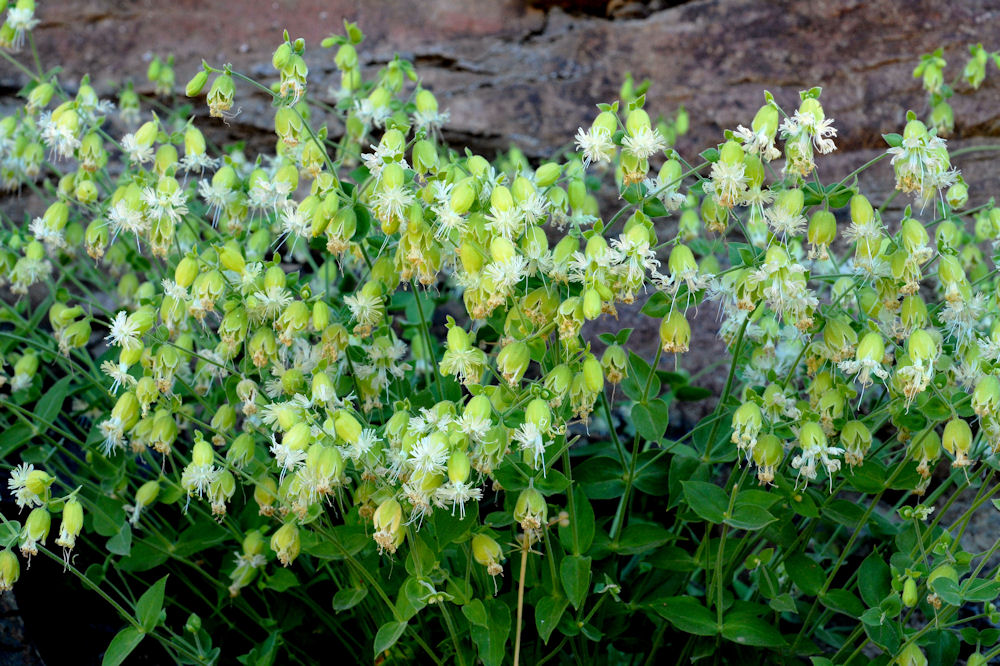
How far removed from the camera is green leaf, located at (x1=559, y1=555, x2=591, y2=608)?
1.74m

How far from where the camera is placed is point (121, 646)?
1.78 metres

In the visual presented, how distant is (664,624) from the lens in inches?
75.7

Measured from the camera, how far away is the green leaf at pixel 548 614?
1.73 metres

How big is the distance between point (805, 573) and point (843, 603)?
0.29 feet

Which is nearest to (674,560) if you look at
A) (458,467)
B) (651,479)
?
(651,479)

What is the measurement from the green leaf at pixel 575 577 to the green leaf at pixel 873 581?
53 centimetres

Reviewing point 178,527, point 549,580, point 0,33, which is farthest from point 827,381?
point 0,33

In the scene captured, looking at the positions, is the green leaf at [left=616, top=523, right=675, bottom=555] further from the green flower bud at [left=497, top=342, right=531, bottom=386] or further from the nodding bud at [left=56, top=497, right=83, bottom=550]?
the nodding bud at [left=56, top=497, right=83, bottom=550]

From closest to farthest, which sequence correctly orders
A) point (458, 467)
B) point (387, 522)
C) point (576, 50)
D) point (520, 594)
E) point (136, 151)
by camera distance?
point (458, 467) < point (387, 522) < point (520, 594) < point (136, 151) < point (576, 50)

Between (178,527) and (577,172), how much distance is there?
4.55 ft

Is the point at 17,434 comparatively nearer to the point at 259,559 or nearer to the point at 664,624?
the point at 259,559

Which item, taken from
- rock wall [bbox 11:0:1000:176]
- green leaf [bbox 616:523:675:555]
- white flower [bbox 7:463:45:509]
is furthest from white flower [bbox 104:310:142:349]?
rock wall [bbox 11:0:1000:176]

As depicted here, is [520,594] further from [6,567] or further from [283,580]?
[6,567]

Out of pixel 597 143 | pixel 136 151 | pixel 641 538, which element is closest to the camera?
pixel 597 143
